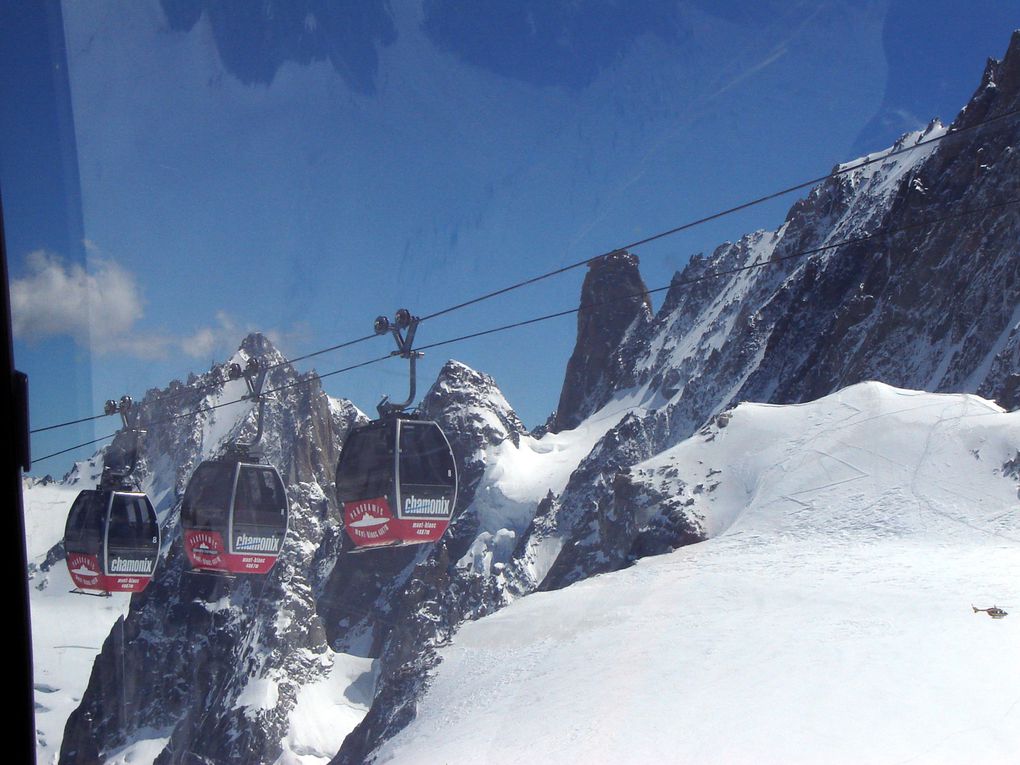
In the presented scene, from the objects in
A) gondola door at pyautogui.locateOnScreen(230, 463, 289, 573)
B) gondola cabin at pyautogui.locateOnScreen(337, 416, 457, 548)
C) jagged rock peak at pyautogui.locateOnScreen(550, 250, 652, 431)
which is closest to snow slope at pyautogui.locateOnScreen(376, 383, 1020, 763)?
gondola cabin at pyautogui.locateOnScreen(337, 416, 457, 548)

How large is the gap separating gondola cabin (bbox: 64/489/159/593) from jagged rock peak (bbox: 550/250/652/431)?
141 m

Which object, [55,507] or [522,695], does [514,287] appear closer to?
[522,695]

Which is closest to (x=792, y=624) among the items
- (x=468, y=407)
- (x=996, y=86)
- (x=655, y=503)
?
(x=655, y=503)

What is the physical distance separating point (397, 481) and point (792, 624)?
19.9 m

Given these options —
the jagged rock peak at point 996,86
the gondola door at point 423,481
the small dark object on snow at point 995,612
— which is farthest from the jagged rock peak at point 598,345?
the gondola door at point 423,481

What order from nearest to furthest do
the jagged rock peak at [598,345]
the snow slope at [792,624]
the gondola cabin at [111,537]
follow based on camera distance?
the gondola cabin at [111,537] < the snow slope at [792,624] < the jagged rock peak at [598,345]

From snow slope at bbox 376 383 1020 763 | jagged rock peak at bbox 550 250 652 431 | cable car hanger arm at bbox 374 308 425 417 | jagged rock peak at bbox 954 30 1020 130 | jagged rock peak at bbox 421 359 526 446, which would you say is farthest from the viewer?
jagged rock peak at bbox 421 359 526 446

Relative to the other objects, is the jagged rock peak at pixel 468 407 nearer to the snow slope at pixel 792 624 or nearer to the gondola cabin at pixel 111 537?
the snow slope at pixel 792 624

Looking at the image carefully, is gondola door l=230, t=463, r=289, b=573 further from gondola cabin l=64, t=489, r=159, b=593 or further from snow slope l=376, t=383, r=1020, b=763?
snow slope l=376, t=383, r=1020, b=763

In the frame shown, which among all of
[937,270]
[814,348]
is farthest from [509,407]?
[937,270]

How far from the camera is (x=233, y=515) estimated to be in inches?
594

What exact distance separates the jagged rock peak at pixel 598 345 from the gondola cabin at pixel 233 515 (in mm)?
143140

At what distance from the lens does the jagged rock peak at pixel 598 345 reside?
525ft

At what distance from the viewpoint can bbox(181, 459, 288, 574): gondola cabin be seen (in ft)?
49.5
